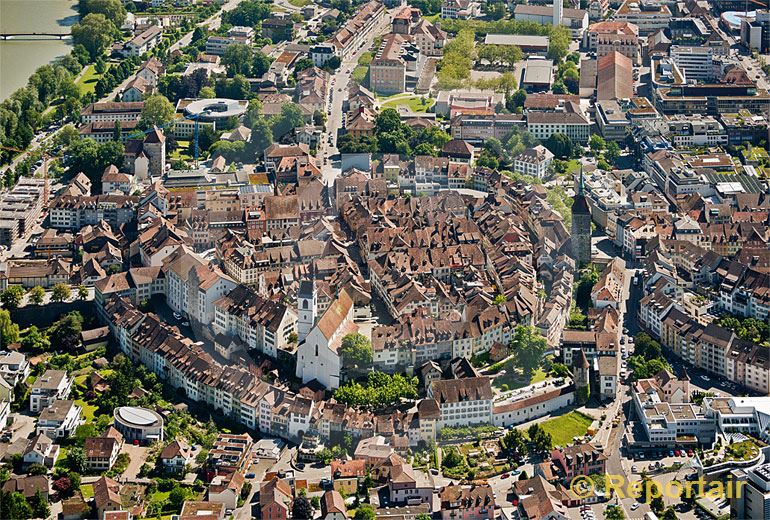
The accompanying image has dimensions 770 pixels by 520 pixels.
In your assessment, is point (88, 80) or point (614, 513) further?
point (88, 80)

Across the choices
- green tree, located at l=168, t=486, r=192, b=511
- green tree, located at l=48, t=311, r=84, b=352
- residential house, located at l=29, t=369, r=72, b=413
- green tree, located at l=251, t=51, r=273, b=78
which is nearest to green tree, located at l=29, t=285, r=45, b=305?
green tree, located at l=48, t=311, r=84, b=352

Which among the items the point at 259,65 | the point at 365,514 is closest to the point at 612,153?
the point at 259,65

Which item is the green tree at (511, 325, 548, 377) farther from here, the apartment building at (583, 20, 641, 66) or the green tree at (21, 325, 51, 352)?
the apartment building at (583, 20, 641, 66)

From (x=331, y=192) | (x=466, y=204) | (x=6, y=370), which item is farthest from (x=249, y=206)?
(x=6, y=370)

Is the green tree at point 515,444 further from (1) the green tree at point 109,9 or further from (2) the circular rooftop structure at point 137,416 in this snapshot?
(1) the green tree at point 109,9

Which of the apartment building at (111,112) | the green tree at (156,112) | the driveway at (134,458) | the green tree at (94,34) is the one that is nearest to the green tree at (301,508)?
the driveway at (134,458)

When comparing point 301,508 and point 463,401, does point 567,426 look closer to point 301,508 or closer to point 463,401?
point 463,401
